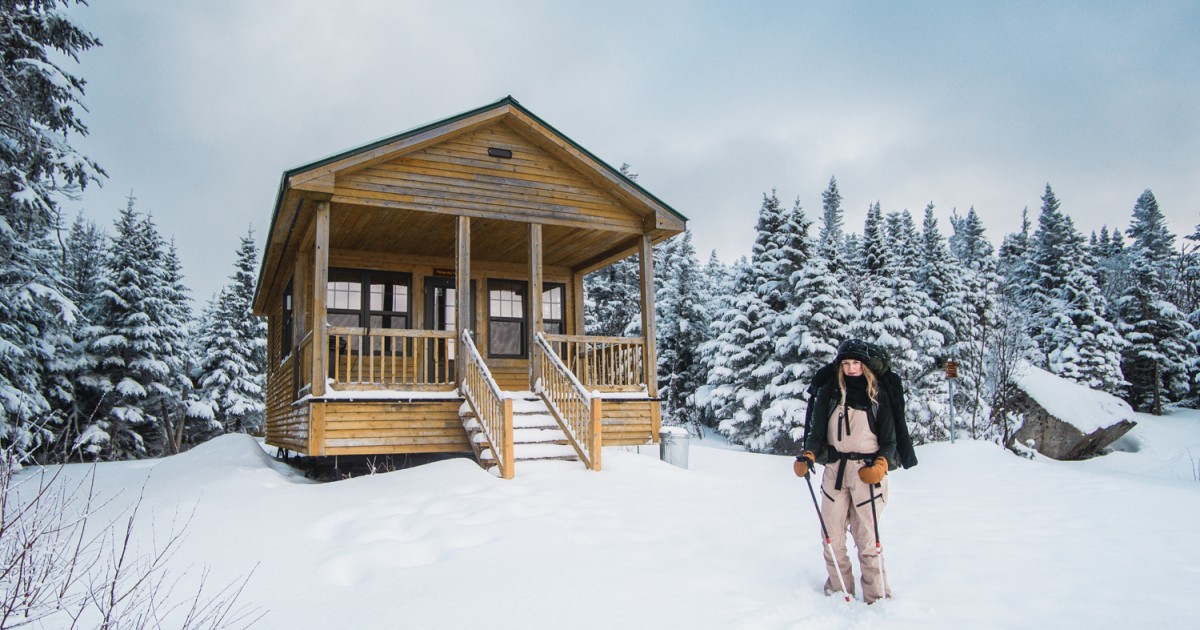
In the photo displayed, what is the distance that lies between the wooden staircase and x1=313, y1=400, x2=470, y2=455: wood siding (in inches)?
10.8

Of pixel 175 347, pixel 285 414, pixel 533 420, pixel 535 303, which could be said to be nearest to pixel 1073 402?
pixel 535 303

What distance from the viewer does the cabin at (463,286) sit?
9.98 meters

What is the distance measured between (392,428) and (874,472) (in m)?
7.38

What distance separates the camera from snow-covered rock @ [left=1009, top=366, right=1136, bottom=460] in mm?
19938

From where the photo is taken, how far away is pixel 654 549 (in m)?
5.57

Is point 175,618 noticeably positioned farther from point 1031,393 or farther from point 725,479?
point 1031,393

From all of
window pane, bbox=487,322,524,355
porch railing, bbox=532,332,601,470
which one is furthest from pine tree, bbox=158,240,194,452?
porch railing, bbox=532,332,601,470

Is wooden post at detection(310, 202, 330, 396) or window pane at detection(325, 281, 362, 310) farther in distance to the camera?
window pane at detection(325, 281, 362, 310)

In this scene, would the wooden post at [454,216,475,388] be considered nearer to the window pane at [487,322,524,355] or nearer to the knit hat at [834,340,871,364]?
the window pane at [487,322,524,355]

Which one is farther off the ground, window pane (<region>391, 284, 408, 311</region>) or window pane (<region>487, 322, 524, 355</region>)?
window pane (<region>391, 284, 408, 311</region>)

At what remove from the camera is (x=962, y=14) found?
65.8 ft

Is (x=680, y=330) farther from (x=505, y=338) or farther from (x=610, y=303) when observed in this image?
(x=505, y=338)

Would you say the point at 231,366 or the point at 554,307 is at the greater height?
the point at 554,307

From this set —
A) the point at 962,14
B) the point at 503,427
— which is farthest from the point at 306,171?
the point at 962,14
